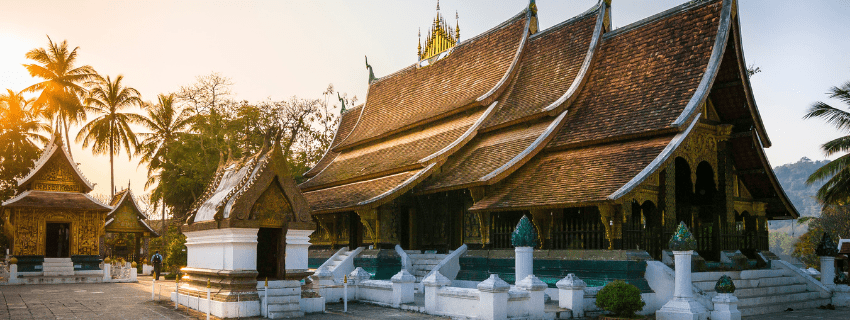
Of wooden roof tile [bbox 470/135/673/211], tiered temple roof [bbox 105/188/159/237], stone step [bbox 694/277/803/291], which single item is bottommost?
stone step [bbox 694/277/803/291]

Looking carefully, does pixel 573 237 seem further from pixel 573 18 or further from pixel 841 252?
pixel 841 252

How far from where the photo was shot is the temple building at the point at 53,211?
24688 millimetres

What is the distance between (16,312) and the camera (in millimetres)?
12578

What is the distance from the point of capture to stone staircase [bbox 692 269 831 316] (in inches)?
505

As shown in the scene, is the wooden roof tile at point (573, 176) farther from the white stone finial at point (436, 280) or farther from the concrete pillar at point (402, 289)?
the white stone finial at point (436, 280)

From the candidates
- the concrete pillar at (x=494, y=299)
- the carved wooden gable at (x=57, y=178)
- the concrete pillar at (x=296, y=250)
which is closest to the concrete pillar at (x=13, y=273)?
the carved wooden gable at (x=57, y=178)

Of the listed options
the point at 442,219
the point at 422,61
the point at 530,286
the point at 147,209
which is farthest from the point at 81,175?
the point at 147,209

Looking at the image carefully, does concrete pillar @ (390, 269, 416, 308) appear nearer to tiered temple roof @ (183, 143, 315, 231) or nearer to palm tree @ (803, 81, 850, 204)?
tiered temple roof @ (183, 143, 315, 231)

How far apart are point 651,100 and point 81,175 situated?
72.5 ft

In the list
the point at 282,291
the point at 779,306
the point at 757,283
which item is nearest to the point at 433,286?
the point at 282,291

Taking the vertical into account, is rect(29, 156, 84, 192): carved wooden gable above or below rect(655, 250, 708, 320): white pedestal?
above

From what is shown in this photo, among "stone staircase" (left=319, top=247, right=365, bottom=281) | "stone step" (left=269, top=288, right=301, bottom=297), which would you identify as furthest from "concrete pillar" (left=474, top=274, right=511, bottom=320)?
"stone staircase" (left=319, top=247, right=365, bottom=281)

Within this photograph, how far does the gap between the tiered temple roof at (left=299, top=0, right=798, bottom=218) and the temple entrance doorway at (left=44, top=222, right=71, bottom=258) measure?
13.4 metres

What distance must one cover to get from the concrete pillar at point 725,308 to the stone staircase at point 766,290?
80 cm
